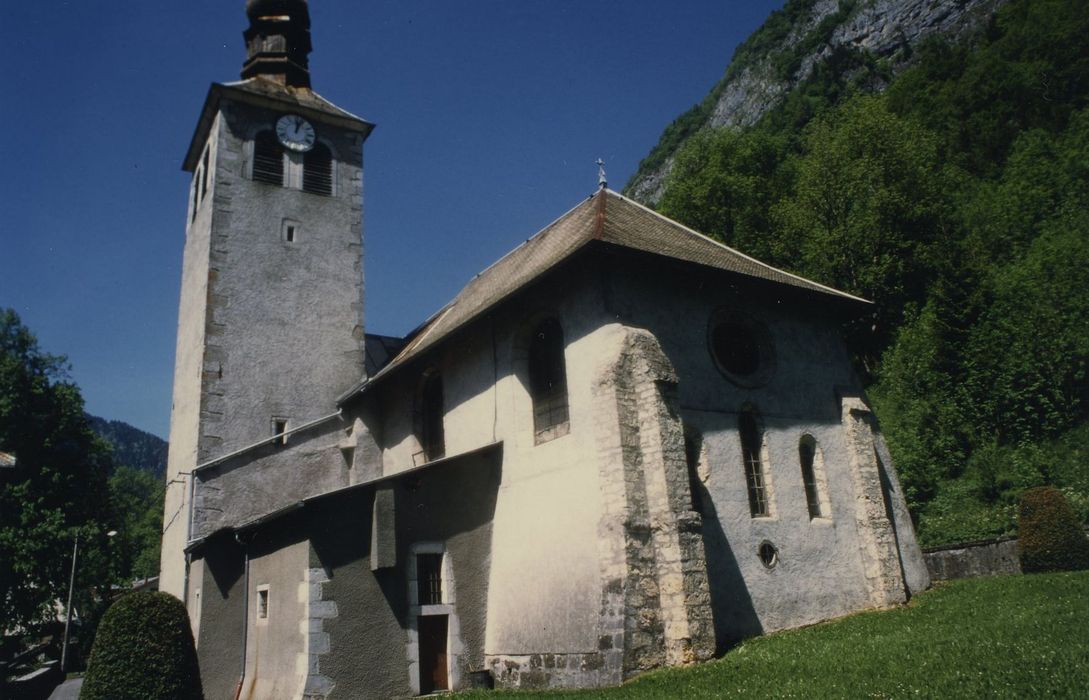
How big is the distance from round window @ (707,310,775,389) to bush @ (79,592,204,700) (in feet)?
31.6

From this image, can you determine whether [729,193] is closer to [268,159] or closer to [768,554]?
[268,159]

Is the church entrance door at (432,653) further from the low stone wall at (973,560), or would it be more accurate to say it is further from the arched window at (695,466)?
the low stone wall at (973,560)

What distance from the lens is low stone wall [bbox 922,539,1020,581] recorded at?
16453 mm

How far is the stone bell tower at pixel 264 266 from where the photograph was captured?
19.4 meters

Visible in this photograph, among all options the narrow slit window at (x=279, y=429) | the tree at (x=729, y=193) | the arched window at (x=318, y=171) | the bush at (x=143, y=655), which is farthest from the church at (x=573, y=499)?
the tree at (x=729, y=193)

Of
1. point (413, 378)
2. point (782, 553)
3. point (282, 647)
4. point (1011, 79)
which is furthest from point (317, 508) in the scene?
point (1011, 79)

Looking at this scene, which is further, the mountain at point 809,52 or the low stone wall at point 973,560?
the mountain at point 809,52

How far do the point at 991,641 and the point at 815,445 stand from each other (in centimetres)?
592

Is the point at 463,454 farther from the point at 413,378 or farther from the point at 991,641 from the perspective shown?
the point at 991,641

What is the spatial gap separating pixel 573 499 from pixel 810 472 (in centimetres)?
486

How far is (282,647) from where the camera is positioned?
43.2ft

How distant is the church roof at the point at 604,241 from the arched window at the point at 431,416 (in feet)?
3.20

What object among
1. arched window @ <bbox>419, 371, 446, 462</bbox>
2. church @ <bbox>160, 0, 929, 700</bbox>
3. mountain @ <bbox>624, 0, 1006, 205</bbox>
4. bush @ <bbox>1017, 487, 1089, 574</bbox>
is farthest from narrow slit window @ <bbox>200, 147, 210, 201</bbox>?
mountain @ <bbox>624, 0, 1006, 205</bbox>

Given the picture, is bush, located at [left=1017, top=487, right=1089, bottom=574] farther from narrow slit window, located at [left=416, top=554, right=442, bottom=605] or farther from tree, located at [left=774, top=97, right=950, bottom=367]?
tree, located at [left=774, top=97, right=950, bottom=367]
